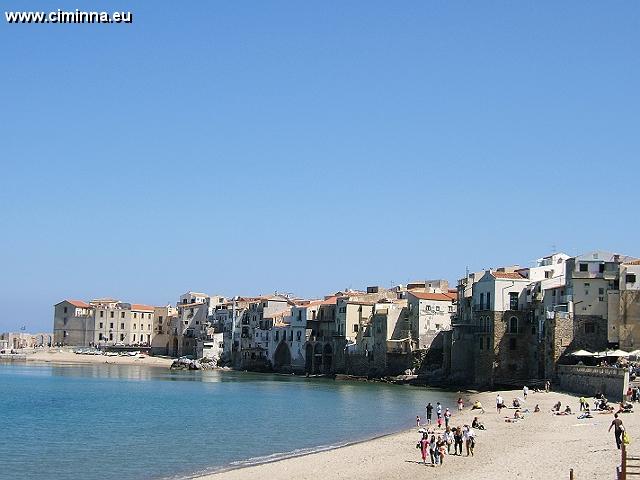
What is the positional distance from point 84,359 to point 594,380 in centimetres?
9908

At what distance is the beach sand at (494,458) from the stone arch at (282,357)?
6914 centimetres

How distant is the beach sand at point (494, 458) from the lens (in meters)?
→ 30.6

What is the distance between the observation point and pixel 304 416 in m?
55.4

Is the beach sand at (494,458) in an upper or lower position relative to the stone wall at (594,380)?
lower

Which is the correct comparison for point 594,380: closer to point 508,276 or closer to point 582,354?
point 582,354

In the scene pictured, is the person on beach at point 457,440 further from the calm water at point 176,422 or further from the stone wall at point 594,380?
the stone wall at point 594,380

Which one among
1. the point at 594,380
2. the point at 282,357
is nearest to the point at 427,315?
the point at 282,357

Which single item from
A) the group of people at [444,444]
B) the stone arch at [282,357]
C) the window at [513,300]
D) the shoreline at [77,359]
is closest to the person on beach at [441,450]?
the group of people at [444,444]

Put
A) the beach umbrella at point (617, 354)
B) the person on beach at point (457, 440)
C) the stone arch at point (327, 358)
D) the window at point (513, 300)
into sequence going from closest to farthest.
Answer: the person on beach at point (457, 440)
the beach umbrella at point (617, 354)
the window at point (513, 300)
the stone arch at point (327, 358)

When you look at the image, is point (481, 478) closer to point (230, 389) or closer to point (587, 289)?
point (587, 289)

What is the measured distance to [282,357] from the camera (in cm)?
11600

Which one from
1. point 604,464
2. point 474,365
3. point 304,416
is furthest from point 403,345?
point 604,464

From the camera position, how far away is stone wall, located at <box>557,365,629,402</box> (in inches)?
2071

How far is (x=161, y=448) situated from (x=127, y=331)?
11394 cm
